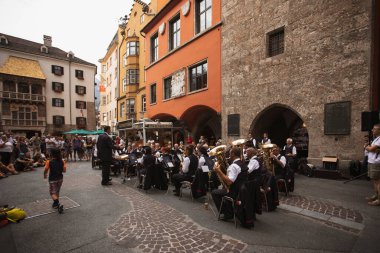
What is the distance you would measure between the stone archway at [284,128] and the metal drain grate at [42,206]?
9.53 metres

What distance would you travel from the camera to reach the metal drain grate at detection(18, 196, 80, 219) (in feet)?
17.2

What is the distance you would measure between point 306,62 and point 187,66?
348 inches

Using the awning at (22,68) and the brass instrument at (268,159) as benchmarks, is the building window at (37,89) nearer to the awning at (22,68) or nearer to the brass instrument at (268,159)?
the awning at (22,68)

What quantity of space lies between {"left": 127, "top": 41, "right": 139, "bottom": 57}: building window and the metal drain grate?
26.3 meters

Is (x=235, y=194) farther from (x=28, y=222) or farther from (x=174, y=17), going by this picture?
(x=174, y=17)

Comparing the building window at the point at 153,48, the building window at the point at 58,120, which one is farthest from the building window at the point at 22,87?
the building window at the point at 153,48

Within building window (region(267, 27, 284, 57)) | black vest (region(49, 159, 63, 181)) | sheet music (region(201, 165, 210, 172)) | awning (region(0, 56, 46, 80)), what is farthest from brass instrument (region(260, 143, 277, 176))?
awning (region(0, 56, 46, 80))

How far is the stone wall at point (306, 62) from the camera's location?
8.25 m

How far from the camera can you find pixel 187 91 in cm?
1633

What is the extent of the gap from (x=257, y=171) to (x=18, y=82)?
39963 mm

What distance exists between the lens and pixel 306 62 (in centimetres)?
959

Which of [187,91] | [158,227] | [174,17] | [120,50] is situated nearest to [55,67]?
[120,50]

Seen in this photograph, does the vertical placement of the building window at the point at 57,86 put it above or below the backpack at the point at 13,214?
above

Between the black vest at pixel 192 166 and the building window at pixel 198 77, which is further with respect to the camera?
the building window at pixel 198 77
